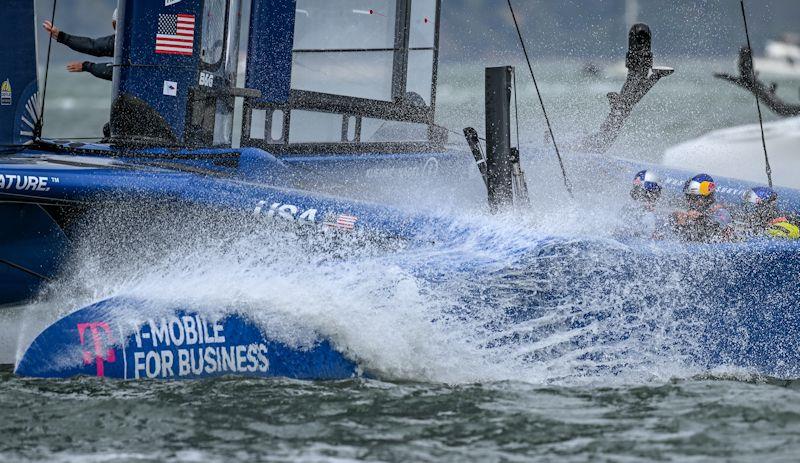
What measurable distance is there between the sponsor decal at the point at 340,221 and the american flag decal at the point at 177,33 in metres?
1.65

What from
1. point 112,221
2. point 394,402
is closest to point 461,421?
point 394,402

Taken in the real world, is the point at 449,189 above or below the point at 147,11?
below

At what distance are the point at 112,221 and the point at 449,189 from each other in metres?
2.46

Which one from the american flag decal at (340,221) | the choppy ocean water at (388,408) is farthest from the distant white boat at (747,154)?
the choppy ocean water at (388,408)

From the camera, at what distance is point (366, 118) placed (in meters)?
7.95

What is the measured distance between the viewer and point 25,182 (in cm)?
570

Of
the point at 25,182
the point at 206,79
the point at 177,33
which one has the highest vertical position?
the point at 177,33

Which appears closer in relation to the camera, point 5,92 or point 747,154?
point 5,92

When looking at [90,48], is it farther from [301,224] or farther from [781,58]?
[781,58]

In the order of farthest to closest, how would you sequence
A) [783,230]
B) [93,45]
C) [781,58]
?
[781,58], [93,45], [783,230]

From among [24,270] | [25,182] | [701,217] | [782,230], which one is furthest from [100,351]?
[782,230]

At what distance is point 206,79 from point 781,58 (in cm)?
2891

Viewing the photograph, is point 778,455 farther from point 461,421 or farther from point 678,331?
point 678,331

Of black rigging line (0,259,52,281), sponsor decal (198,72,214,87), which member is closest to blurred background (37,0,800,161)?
sponsor decal (198,72,214,87)
